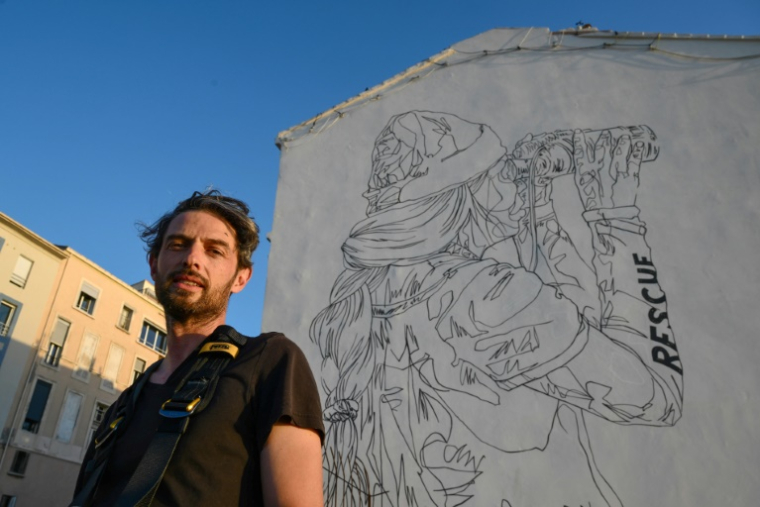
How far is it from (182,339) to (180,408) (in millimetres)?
490

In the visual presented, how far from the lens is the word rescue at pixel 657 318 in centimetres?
381

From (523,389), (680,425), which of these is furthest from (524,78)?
(680,425)

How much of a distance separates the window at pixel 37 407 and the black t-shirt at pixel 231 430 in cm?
2093

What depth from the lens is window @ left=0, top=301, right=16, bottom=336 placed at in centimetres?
1891

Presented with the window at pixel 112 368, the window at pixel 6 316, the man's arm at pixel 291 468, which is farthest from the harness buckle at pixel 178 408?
the window at pixel 112 368

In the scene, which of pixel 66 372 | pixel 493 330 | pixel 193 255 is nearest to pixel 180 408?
pixel 193 255

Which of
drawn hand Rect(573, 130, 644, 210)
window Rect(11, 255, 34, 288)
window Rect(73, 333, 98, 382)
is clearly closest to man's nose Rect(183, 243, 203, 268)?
drawn hand Rect(573, 130, 644, 210)

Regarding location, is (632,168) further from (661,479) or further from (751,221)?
(661,479)

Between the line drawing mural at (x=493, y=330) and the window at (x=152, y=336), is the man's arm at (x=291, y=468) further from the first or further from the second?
the window at (x=152, y=336)

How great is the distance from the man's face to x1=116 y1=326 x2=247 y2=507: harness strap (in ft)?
0.78

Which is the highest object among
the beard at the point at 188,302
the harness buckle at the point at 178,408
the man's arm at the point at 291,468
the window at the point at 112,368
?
the window at the point at 112,368

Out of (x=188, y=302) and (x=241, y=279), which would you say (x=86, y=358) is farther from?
(x=188, y=302)

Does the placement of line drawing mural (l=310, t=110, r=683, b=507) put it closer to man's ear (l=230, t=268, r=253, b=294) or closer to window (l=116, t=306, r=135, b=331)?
man's ear (l=230, t=268, r=253, b=294)

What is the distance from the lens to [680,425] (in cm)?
361
